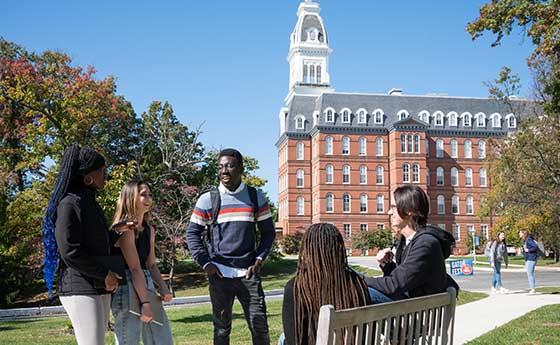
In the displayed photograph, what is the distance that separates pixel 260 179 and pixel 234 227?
27.1 m

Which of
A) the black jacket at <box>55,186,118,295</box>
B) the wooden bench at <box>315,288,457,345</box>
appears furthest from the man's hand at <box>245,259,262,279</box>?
the wooden bench at <box>315,288,457,345</box>

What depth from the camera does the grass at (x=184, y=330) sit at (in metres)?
10.3

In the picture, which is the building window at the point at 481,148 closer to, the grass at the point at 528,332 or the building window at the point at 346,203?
the building window at the point at 346,203

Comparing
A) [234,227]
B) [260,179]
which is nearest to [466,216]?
[260,179]

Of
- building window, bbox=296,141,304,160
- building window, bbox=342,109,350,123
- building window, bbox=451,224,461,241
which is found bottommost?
building window, bbox=451,224,461,241

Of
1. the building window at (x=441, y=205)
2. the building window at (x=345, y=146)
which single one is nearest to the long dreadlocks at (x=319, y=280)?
the building window at (x=345, y=146)

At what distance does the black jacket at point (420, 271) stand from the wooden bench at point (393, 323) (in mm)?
204

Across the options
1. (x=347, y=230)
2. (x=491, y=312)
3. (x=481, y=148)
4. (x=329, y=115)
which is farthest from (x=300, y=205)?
(x=491, y=312)

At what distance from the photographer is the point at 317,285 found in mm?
3551

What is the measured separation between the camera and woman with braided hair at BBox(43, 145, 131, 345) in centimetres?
424

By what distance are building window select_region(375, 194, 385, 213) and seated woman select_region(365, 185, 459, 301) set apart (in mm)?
64864

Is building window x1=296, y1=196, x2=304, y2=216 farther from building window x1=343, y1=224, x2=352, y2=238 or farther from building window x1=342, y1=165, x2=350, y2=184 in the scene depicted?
building window x1=342, y1=165, x2=350, y2=184

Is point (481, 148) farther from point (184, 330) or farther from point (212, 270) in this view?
point (212, 270)

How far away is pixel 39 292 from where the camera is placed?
29875 millimetres
